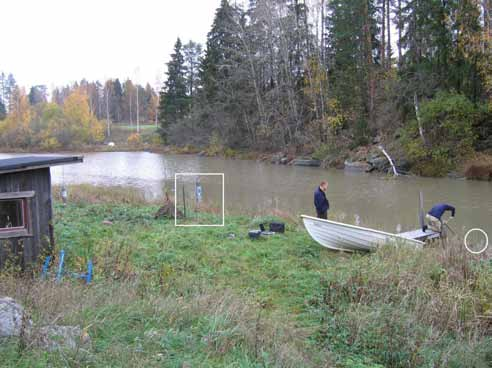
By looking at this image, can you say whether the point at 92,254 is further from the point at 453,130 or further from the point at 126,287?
the point at 453,130

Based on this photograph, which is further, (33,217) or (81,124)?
(81,124)

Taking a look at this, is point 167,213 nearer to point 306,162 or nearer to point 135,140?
point 306,162

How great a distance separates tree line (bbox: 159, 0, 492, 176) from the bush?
0.22 ft

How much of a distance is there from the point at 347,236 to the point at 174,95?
58.6 metres

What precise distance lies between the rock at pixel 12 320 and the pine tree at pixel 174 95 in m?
60.5

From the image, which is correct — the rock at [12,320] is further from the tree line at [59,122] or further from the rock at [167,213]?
the tree line at [59,122]

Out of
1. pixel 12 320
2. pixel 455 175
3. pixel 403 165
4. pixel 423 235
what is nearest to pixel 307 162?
pixel 403 165

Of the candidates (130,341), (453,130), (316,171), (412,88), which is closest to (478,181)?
(453,130)

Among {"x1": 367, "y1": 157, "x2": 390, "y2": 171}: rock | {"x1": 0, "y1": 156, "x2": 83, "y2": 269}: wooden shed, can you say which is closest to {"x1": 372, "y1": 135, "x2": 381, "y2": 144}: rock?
{"x1": 367, "y1": 157, "x2": 390, "y2": 171}: rock

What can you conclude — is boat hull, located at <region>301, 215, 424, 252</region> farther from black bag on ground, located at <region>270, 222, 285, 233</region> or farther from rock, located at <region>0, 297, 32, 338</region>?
rock, located at <region>0, 297, 32, 338</region>

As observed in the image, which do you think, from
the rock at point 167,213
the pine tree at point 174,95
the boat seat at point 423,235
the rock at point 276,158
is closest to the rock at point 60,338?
the boat seat at point 423,235

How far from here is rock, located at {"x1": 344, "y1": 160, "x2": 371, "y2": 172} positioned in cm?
3319

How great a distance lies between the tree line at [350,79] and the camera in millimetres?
29047

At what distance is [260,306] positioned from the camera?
6.46 m
